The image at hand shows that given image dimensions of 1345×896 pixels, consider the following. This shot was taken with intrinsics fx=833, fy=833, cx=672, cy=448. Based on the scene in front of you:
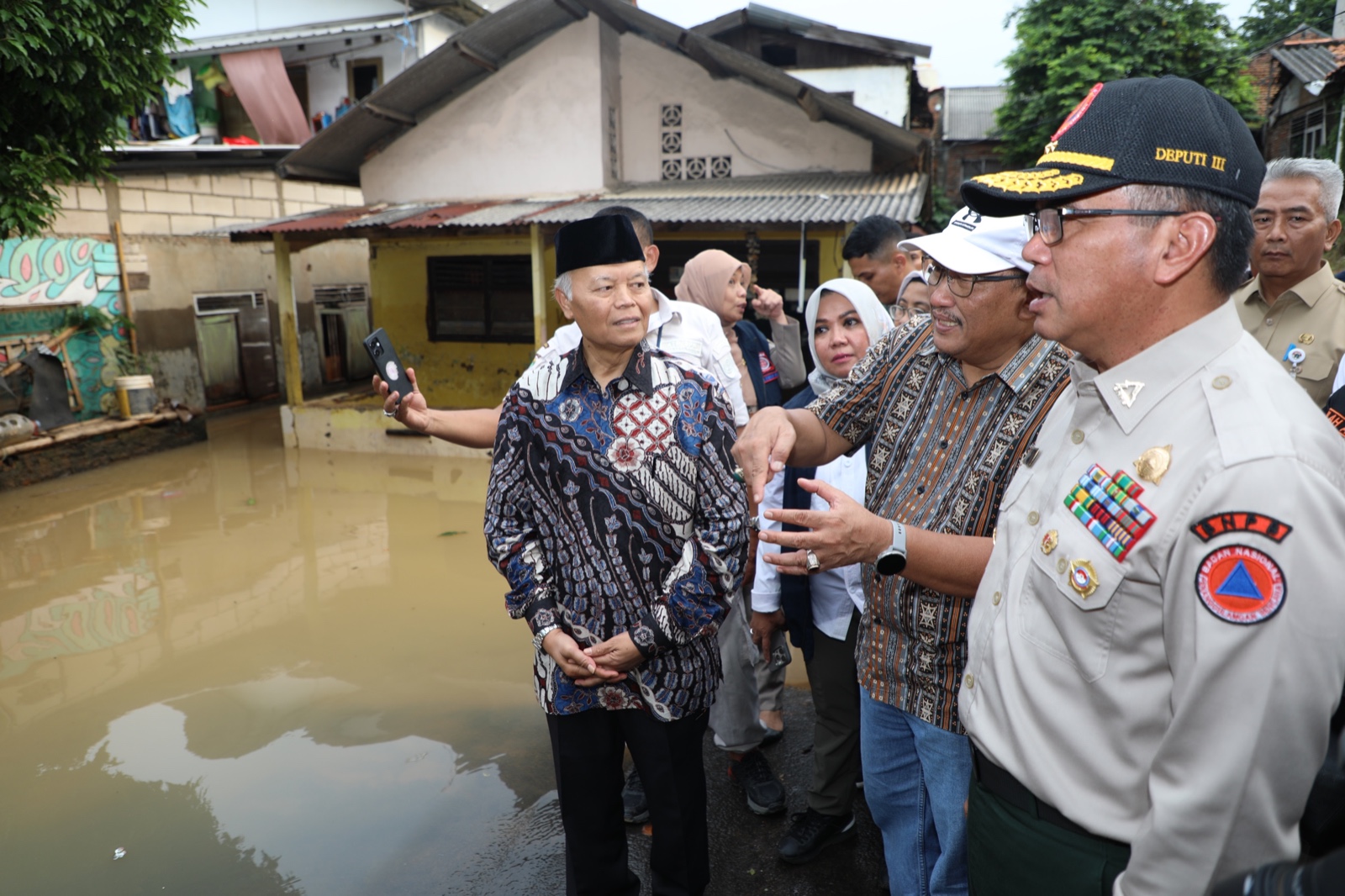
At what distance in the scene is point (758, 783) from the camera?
3080mm

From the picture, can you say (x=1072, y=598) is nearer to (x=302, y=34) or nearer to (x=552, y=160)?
(x=552, y=160)

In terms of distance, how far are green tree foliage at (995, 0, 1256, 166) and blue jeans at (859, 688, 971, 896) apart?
19476 mm

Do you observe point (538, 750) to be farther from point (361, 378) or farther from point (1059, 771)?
point (361, 378)

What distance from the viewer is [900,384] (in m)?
2.01

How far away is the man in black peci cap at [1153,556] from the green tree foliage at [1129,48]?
19621 millimetres

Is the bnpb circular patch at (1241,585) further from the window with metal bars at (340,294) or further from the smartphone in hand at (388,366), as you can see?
the window with metal bars at (340,294)

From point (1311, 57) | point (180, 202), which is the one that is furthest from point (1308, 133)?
point (180, 202)

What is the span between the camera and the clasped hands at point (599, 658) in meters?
2.04

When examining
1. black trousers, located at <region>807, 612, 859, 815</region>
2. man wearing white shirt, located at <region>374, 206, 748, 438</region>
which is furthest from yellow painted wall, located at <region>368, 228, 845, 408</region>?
black trousers, located at <region>807, 612, 859, 815</region>

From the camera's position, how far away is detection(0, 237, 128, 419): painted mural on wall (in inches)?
383

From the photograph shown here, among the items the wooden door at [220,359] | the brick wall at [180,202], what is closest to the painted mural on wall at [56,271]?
the brick wall at [180,202]

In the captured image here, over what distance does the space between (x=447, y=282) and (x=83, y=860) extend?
9.41 m

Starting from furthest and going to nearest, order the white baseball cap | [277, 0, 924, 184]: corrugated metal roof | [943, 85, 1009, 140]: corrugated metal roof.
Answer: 1. [943, 85, 1009, 140]: corrugated metal roof
2. [277, 0, 924, 184]: corrugated metal roof
3. the white baseball cap

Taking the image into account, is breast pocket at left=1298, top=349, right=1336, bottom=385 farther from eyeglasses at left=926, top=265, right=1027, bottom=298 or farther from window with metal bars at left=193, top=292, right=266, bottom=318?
window with metal bars at left=193, top=292, right=266, bottom=318
